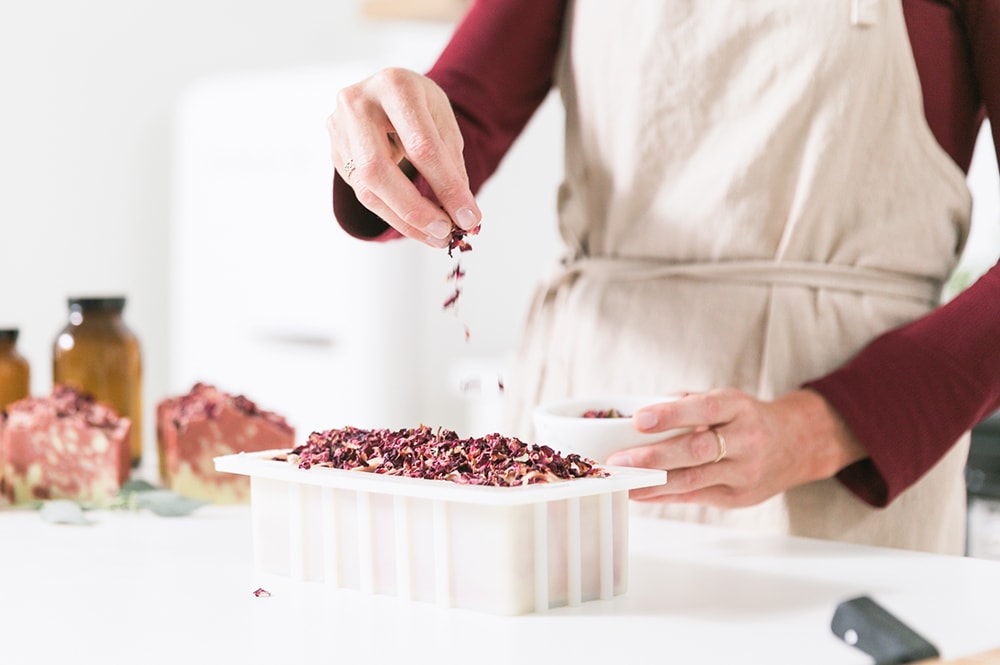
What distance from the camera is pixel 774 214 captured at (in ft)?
4.02

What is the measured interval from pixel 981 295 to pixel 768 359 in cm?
21

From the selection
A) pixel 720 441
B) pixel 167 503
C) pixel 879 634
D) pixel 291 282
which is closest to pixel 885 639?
pixel 879 634

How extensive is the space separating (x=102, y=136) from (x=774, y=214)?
2.15 m

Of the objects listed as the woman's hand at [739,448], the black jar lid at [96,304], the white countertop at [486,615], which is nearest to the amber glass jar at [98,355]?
the black jar lid at [96,304]

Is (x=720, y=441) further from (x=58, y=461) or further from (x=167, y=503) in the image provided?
(x=58, y=461)

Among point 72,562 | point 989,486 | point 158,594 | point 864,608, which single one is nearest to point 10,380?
point 72,562

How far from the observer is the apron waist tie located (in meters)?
1.22

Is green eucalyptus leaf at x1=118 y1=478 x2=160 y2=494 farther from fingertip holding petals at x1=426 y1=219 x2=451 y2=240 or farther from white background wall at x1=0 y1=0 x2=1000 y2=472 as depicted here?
white background wall at x1=0 y1=0 x2=1000 y2=472

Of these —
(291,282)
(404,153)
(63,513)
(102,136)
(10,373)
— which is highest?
(102,136)

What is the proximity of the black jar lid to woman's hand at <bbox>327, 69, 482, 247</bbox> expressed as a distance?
0.51m

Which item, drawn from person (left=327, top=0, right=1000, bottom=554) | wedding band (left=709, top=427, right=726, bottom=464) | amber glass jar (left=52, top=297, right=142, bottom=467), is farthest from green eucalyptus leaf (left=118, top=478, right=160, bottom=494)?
wedding band (left=709, top=427, right=726, bottom=464)

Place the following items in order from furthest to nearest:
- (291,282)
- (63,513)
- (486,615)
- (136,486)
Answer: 1. (291,282)
2. (136,486)
3. (63,513)
4. (486,615)

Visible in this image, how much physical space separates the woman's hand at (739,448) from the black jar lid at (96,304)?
2.32 ft

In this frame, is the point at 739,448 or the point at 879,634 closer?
the point at 879,634
